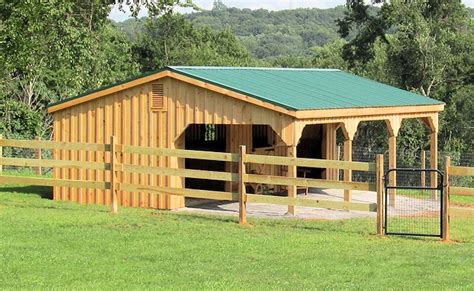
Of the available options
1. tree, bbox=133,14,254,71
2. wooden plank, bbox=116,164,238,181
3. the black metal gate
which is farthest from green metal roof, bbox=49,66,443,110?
tree, bbox=133,14,254,71

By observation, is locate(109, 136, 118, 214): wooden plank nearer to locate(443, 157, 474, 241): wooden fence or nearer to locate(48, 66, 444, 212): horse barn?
locate(48, 66, 444, 212): horse barn

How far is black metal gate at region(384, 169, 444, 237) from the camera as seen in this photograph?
14.9 m

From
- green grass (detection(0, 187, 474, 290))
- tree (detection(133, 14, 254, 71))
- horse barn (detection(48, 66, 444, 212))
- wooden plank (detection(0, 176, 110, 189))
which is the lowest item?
green grass (detection(0, 187, 474, 290))

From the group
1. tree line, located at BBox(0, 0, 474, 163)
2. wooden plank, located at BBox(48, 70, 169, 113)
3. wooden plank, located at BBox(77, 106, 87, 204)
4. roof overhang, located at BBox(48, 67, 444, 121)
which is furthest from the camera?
tree line, located at BBox(0, 0, 474, 163)

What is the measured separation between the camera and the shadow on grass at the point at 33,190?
20859 mm

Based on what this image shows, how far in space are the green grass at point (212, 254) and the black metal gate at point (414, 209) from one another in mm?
453

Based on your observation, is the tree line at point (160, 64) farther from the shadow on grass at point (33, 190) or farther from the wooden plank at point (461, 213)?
the wooden plank at point (461, 213)

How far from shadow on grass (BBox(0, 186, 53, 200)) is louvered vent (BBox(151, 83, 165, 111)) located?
3.40 m

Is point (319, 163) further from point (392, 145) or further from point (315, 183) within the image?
point (392, 145)

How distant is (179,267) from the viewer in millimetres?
11516

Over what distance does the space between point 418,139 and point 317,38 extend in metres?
159

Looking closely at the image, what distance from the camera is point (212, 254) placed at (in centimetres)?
1266

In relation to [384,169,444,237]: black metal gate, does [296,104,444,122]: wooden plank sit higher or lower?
higher

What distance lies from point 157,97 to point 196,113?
38.9 inches
